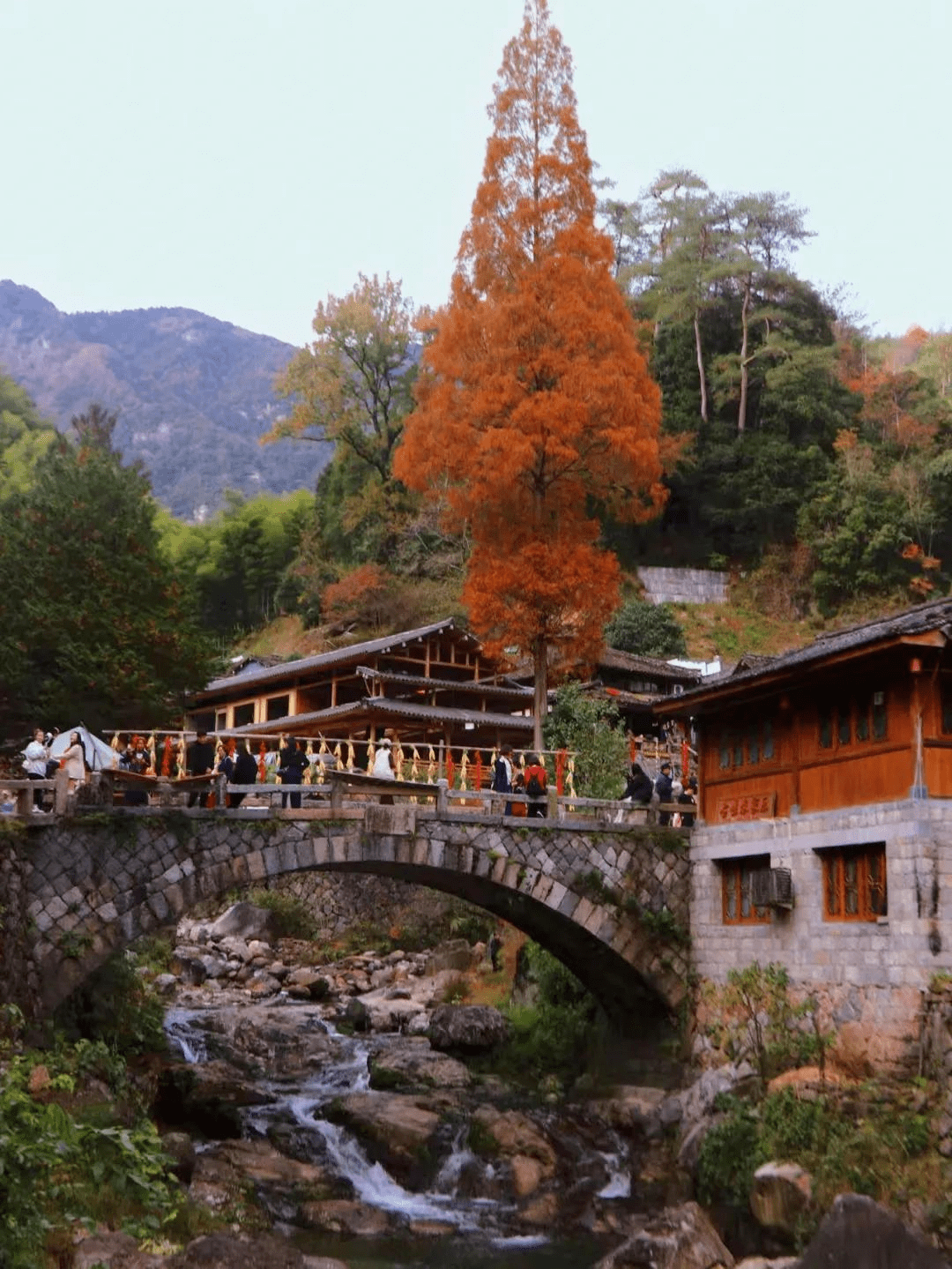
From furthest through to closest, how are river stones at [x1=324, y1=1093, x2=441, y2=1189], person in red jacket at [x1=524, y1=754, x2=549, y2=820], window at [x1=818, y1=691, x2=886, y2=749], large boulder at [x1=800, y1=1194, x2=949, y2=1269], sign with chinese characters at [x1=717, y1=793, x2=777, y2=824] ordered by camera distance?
person in red jacket at [x1=524, y1=754, x2=549, y2=820]
sign with chinese characters at [x1=717, y1=793, x2=777, y2=824]
river stones at [x1=324, y1=1093, x2=441, y2=1189]
window at [x1=818, y1=691, x2=886, y2=749]
large boulder at [x1=800, y1=1194, x2=949, y2=1269]

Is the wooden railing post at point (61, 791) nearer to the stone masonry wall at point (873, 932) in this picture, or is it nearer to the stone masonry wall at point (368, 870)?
the stone masonry wall at point (368, 870)

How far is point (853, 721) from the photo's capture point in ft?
72.6

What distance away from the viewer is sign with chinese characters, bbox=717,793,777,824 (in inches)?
944

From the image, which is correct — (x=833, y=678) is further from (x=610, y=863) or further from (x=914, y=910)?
(x=610, y=863)

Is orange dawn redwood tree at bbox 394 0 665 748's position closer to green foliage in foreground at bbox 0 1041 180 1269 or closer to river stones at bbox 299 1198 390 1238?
river stones at bbox 299 1198 390 1238

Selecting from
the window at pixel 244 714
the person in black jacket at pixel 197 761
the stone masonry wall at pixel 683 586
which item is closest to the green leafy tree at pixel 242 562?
the stone masonry wall at pixel 683 586

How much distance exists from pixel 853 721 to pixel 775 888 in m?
3.05

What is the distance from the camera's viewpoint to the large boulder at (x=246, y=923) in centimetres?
4241

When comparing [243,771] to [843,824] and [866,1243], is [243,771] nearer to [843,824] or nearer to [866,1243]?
[843,824]

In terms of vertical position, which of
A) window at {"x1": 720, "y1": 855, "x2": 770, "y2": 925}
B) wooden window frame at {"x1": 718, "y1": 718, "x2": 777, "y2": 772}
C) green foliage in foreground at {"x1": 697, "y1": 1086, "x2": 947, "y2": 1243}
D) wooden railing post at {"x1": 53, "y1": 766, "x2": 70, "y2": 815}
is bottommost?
green foliage in foreground at {"x1": 697, "y1": 1086, "x2": 947, "y2": 1243}

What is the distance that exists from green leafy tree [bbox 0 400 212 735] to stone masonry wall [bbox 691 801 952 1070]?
63.2 feet

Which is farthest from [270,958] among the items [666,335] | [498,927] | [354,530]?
[666,335]

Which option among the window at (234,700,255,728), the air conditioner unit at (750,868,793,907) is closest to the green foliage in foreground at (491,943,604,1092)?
the air conditioner unit at (750,868,793,907)

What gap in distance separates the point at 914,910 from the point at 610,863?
276 inches
